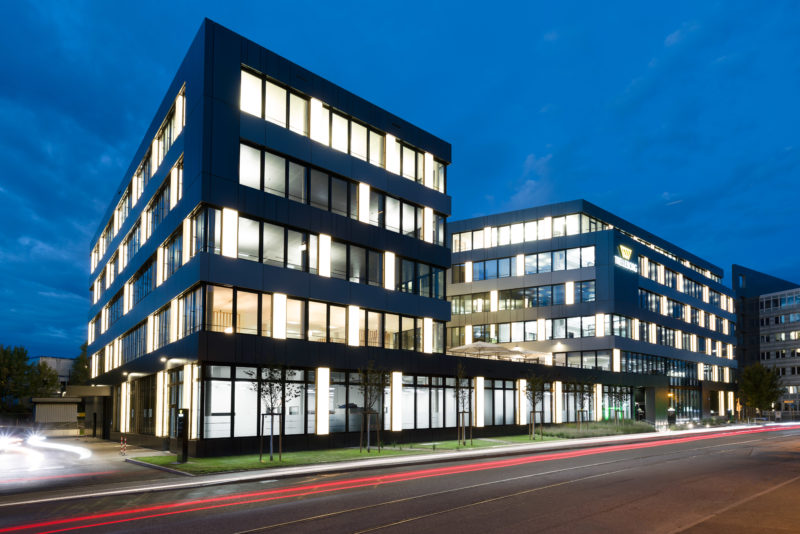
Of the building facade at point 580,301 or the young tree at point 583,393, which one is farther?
the building facade at point 580,301

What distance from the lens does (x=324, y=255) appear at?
39.5 m

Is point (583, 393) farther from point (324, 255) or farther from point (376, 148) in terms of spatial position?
point (324, 255)

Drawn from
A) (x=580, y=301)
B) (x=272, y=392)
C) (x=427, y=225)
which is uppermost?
(x=427, y=225)

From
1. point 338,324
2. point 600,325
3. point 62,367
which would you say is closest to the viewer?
point 338,324

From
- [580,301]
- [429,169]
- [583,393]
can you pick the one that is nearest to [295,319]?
[429,169]

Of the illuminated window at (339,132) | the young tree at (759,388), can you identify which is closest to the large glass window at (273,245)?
the illuminated window at (339,132)

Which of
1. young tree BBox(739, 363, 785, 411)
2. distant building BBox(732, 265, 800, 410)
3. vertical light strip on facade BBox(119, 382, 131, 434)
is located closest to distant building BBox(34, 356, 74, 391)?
vertical light strip on facade BBox(119, 382, 131, 434)

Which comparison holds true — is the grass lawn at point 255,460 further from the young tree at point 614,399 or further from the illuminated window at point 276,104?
the young tree at point 614,399

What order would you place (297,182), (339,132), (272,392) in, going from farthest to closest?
1. (339,132)
2. (297,182)
3. (272,392)

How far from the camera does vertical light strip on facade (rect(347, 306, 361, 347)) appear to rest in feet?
133

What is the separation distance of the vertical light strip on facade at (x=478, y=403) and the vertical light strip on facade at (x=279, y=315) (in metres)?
17.4

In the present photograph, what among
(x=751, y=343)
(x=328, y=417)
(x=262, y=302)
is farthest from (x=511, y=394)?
(x=751, y=343)

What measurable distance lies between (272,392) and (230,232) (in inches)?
349

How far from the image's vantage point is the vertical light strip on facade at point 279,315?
36.3 m
